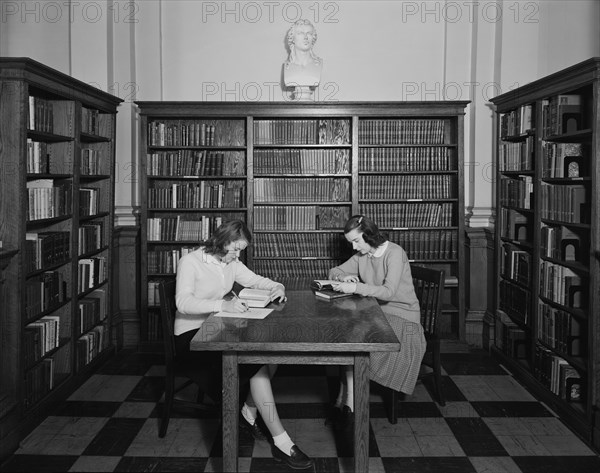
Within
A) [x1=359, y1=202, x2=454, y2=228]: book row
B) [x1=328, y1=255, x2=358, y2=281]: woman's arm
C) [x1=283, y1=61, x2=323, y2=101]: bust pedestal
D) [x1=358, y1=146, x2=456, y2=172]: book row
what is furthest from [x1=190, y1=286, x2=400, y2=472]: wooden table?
[x1=283, y1=61, x2=323, y2=101]: bust pedestal

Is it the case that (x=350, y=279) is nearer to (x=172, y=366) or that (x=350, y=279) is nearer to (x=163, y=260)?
(x=172, y=366)

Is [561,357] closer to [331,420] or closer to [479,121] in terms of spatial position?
[331,420]

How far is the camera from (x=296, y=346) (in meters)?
2.57

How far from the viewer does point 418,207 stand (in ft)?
17.5

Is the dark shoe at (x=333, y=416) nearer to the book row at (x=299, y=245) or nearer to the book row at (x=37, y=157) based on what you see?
the book row at (x=299, y=245)

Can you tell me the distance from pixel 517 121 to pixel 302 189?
185 cm

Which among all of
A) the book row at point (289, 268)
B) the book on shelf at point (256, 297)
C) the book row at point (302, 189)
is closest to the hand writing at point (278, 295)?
the book on shelf at point (256, 297)

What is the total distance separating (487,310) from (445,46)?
2444 mm

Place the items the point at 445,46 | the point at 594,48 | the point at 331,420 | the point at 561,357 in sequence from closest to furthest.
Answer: the point at 331,420 < the point at 561,357 < the point at 594,48 < the point at 445,46

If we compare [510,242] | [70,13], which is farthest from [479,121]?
[70,13]

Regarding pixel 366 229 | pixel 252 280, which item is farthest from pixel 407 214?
pixel 252 280

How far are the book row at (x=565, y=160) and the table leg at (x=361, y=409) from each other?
2043 mm

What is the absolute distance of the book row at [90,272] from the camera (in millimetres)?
4492

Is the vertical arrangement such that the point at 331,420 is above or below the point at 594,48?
below
